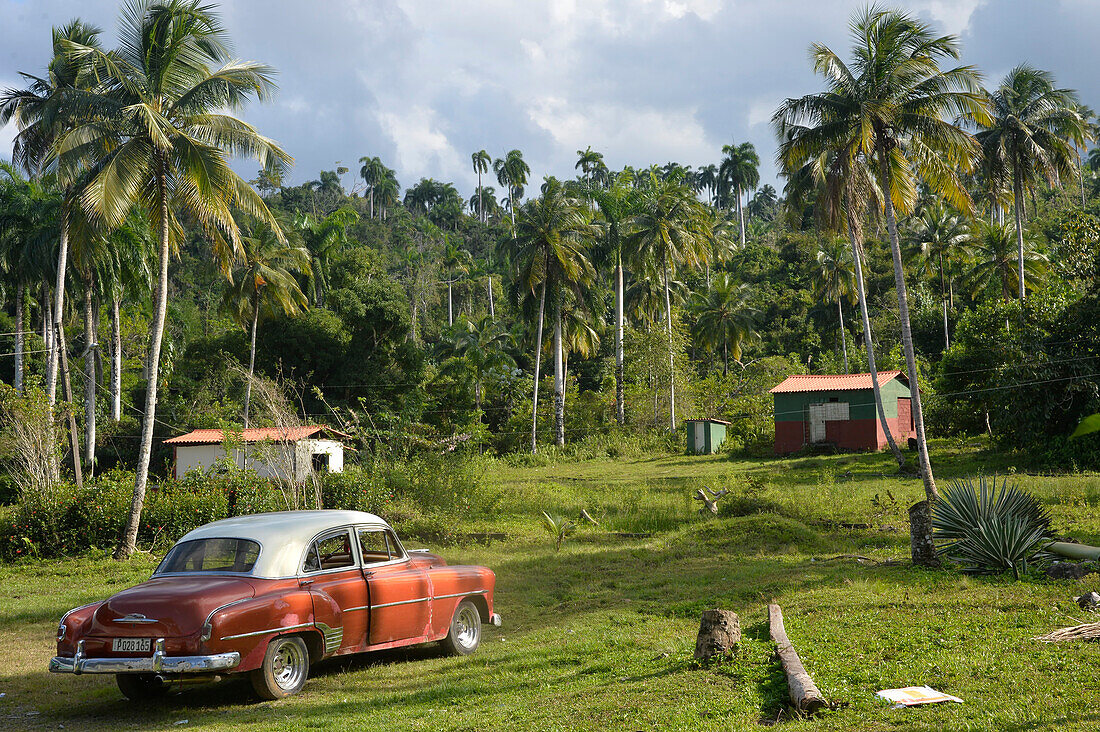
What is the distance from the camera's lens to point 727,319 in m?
54.0

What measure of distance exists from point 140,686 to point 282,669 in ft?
4.26

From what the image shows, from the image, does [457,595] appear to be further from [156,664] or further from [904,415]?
[904,415]

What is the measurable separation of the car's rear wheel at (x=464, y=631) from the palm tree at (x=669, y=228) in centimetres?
3643

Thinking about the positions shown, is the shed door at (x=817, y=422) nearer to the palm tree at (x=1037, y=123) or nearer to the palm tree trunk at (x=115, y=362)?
the palm tree at (x=1037, y=123)

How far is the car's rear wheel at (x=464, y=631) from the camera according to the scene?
9133 millimetres

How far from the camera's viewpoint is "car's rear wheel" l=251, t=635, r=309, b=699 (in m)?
7.05

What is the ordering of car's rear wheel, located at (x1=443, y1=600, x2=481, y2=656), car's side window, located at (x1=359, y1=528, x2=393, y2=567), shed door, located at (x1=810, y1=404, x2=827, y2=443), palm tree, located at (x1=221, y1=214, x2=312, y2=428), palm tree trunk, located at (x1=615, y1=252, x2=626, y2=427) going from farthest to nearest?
1. palm tree trunk, located at (x1=615, y1=252, x2=626, y2=427)
2. palm tree, located at (x1=221, y1=214, x2=312, y2=428)
3. shed door, located at (x1=810, y1=404, x2=827, y2=443)
4. car's rear wheel, located at (x1=443, y1=600, x2=481, y2=656)
5. car's side window, located at (x1=359, y1=528, x2=393, y2=567)

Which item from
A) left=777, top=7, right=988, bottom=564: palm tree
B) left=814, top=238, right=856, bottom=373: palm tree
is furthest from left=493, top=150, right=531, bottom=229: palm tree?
left=777, top=7, right=988, bottom=564: palm tree

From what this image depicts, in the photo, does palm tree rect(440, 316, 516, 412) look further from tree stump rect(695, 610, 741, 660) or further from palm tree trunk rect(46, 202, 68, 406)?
tree stump rect(695, 610, 741, 660)

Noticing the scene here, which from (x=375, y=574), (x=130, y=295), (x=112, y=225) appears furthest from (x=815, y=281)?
(x=375, y=574)

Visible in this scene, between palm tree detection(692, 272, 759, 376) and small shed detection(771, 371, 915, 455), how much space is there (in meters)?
14.5

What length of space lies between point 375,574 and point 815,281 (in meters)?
53.5

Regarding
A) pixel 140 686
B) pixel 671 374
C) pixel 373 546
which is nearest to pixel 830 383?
pixel 671 374

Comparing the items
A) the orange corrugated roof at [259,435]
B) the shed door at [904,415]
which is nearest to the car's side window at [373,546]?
the orange corrugated roof at [259,435]
